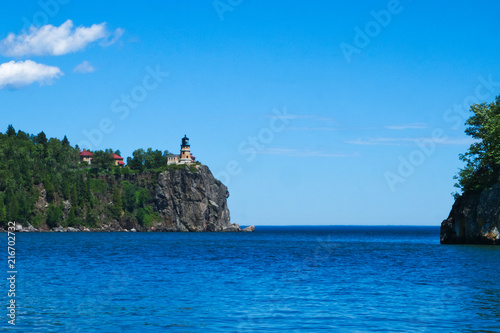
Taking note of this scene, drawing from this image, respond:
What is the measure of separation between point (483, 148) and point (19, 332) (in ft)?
273

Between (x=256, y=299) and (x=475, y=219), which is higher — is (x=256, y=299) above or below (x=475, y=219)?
below

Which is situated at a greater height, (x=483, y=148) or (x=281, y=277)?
(x=483, y=148)

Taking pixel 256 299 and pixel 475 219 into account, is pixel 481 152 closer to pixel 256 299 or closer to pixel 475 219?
pixel 475 219

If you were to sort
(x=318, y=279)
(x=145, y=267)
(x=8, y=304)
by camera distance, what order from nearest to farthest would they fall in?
(x=8, y=304) → (x=318, y=279) → (x=145, y=267)

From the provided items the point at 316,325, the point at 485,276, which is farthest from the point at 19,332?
the point at 485,276

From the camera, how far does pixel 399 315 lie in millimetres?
29125

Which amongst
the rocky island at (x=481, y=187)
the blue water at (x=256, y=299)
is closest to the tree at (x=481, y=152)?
the rocky island at (x=481, y=187)

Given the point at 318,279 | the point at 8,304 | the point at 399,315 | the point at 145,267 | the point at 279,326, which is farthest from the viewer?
the point at 145,267

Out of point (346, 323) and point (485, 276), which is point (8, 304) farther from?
point (485, 276)

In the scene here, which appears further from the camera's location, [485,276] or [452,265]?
[452,265]

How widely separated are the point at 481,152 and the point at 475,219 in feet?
35.8

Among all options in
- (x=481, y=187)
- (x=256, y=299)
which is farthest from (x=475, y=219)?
(x=256, y=299)

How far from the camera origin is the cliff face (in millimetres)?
85125

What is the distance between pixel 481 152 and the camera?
300 ft
